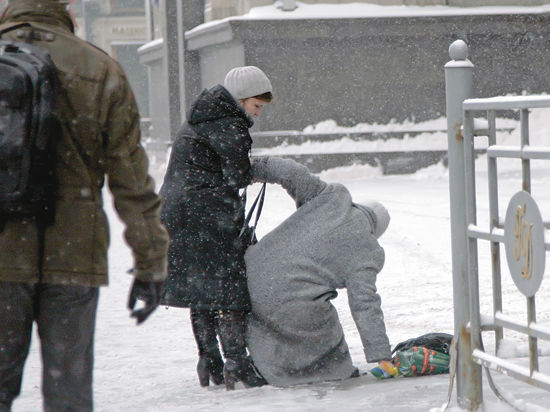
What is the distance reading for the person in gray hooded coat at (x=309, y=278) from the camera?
4449 millimetres

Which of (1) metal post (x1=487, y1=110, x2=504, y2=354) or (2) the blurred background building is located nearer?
(1) metal post (x1=487, y1=110, x2=504, y2=354)

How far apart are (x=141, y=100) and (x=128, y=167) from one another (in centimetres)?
3842

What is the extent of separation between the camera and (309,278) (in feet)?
14.6

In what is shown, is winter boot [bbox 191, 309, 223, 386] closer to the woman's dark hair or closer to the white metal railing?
the woman's dark hair

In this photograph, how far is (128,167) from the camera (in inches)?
105

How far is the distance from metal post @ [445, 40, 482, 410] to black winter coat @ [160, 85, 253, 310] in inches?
39.9

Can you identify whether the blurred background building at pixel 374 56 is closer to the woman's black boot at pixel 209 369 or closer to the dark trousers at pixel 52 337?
the woman's black boot at pixel 209 369

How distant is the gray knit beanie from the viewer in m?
4.55

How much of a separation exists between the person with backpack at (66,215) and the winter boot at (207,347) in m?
1.99

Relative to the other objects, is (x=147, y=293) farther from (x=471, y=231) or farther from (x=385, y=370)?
(x=385, y=370)

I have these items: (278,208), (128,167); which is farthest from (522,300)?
(278,208)

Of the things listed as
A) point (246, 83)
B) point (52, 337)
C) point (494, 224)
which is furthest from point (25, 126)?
point (246, 83)

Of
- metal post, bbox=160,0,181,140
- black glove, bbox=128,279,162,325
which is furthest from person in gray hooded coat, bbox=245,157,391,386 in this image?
metal post, bbox=160,0,181,140

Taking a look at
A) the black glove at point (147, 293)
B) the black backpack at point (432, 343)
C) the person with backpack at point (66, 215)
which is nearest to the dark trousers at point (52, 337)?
the person with backpack at point (66, 215)
